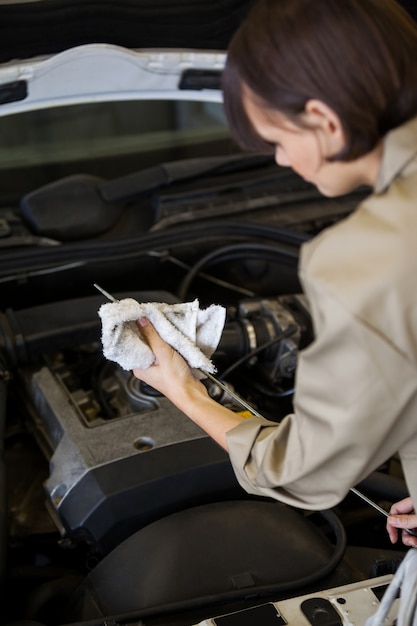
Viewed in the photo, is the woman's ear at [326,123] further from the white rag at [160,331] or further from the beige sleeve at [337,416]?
the white rag at [160,331]

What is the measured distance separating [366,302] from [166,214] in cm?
130

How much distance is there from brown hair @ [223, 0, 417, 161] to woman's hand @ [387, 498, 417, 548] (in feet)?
1.92

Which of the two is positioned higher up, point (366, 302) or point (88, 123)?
point (366, 302)

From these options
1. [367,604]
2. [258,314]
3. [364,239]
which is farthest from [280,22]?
[258,314]

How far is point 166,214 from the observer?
6.36 feet

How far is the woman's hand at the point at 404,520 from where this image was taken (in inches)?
42.2

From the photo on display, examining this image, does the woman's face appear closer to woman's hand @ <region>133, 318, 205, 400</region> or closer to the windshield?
woman's hand @ <region>133, 318, 205, 400</region>

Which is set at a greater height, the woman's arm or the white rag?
the white rag

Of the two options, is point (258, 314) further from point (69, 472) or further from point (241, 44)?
point (241, 44)

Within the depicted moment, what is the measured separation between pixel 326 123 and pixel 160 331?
0.45 meters

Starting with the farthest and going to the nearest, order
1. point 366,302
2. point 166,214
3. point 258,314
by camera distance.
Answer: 1. point 166,214
2. point 258,314
3. point 366,302

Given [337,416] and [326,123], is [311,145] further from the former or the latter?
[337,416]

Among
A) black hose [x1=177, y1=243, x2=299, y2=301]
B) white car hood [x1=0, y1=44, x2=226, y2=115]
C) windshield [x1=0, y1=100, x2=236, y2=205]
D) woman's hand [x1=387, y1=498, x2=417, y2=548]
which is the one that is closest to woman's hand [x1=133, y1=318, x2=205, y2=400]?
woman's hand [x1=387, y1=498, x2=417, y2=548]

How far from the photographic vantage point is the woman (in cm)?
70
